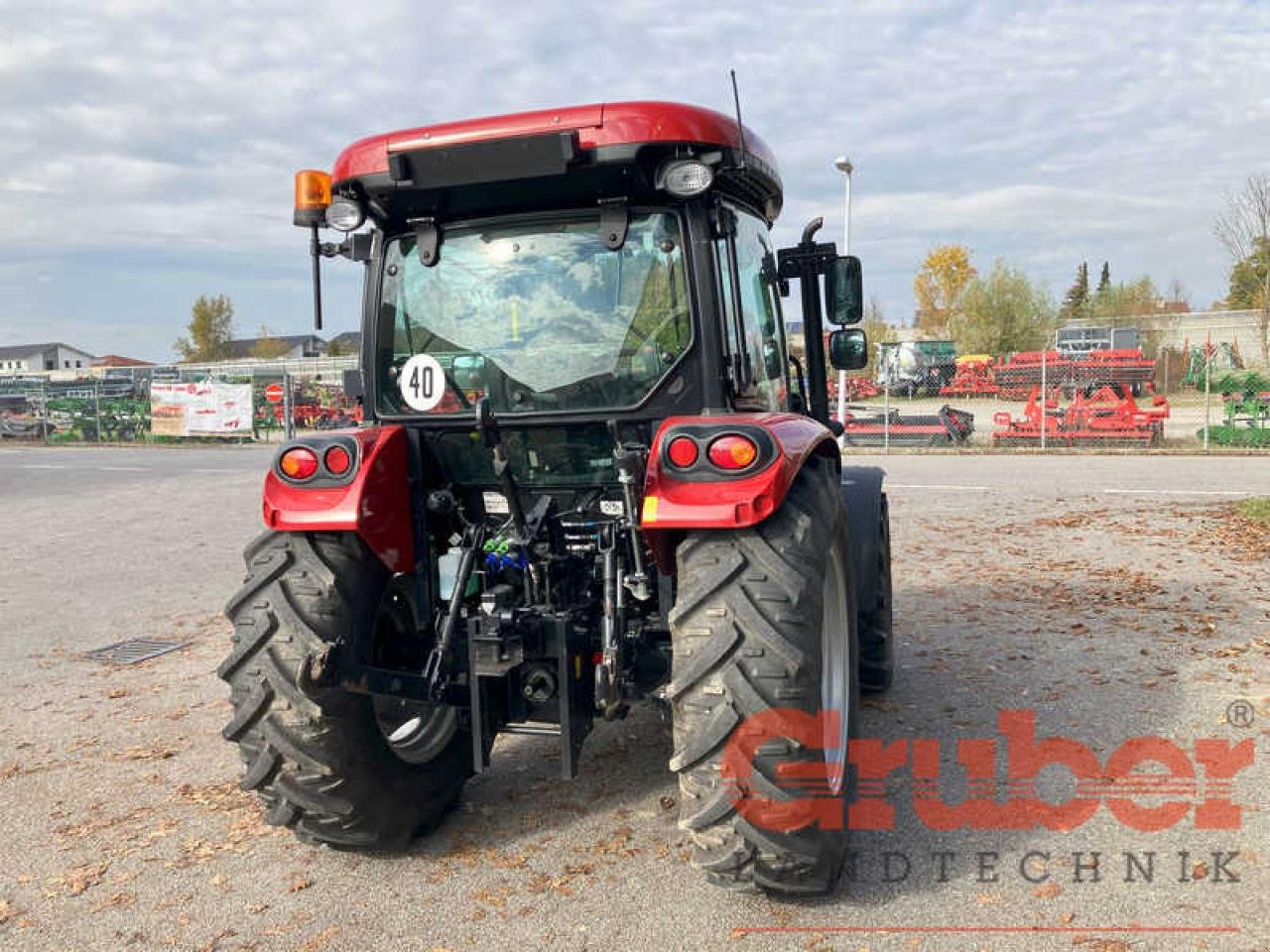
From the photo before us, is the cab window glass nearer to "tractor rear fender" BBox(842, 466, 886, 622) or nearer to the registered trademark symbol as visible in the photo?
"tractor rear fender" BBox(842, 466, 886, 622)

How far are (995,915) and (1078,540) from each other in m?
7.65

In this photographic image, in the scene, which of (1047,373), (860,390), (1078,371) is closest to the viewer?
(1078,371)

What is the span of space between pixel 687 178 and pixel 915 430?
19013mm

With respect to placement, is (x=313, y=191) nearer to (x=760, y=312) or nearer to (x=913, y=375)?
(x=760, y=312)

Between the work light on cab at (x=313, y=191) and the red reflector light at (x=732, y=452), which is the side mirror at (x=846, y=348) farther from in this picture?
the work light on cab at (x=313, y=191)

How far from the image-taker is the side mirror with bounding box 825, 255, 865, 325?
4.71 metres

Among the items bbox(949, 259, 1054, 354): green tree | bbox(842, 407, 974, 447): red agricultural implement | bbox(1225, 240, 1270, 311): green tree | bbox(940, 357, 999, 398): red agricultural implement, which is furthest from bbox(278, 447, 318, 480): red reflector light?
bbox(949, 259, 1054, 354): green tree

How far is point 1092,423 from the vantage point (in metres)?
19.9

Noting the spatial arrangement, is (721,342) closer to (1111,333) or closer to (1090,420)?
(1090,420)

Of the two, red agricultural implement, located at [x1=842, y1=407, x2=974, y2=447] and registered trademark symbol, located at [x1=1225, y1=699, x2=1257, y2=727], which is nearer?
registered trademark symbol, located at [x1=1225, y1=699, x2=1257, y2=727]

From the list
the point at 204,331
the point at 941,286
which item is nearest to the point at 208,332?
the point at 204,331

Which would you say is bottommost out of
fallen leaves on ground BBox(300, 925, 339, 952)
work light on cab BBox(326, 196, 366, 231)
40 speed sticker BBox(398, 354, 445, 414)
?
fallen leaves on ground BBox(300, 925, 339, 952)

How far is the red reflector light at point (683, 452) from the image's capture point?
3111 millimetres

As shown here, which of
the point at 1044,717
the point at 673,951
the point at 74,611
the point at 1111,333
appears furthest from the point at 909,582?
the point at 1111,333
